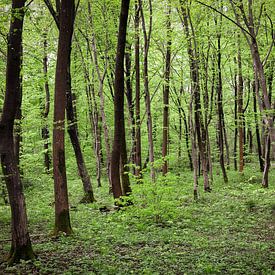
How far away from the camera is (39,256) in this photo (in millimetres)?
6875

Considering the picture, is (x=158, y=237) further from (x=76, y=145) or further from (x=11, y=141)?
(x=76, y=145)

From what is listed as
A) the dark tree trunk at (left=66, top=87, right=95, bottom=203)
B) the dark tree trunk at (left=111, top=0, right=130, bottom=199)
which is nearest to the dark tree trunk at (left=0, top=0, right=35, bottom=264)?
the dark tree trunk at (left=66, top=87, right=95, bottom=203)

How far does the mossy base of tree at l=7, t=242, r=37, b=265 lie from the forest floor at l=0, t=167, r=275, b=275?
17cm

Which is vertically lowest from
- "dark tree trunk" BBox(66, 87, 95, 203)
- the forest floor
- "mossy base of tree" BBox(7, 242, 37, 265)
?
the forest floor

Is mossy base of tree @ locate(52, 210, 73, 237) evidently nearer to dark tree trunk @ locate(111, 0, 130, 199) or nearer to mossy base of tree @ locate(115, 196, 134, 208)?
mossy base of tree @ locate(115, 196, 134, 208)

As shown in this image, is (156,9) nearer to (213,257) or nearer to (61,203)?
(61,203)

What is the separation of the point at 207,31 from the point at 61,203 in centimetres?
1230

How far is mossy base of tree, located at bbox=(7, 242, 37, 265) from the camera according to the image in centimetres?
636

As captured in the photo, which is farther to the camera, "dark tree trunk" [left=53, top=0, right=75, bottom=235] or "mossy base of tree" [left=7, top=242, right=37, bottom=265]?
"dark tree trunk" [left=53, top=0, right=75, bottom=235]

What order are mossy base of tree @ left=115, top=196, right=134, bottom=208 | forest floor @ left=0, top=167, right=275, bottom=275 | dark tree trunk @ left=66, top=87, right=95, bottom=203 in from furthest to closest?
dark tree trunk @ left=66, top=87, right=95, bottom=203, mossy base of tree @ left=115, top=196, right=134, bottom=208, forest floor @ left=0, top=167, right=275, bottom=275

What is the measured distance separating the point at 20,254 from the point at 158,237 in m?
3.56

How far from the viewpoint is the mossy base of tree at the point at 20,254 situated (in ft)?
20.9

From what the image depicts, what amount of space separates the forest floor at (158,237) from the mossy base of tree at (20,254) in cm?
17

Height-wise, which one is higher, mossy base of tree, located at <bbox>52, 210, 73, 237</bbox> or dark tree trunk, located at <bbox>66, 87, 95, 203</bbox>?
dark tree trunk, located at <bbox>66, 87, 95, 203</bbox>
